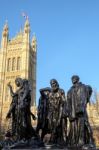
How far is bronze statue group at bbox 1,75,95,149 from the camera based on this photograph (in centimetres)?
964

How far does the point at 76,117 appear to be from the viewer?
9734 millimetres

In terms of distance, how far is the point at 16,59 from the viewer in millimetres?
88750

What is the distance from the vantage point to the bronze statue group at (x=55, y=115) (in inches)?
380

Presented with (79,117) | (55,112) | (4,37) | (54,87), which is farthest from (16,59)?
(79,117)

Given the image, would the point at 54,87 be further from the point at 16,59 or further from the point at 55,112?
the point at 16,59

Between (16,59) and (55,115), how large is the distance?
79.4 metres

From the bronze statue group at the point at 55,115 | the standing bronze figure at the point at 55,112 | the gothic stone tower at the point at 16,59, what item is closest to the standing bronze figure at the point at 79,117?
the bronze statue group at the point at 55,115

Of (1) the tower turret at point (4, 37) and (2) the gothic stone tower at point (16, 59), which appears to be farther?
(1) the tower turret at point (4, 37)

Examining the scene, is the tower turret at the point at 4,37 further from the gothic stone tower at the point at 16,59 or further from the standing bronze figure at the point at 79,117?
the standing bronze figure at the point at 79,117

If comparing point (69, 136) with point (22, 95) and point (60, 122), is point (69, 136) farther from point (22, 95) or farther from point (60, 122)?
point (22, 95)

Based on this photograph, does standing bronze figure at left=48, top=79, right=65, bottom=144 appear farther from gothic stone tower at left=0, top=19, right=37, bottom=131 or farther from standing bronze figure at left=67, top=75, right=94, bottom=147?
gothic stone tower at left=0, top=19, right=37, bottom=131

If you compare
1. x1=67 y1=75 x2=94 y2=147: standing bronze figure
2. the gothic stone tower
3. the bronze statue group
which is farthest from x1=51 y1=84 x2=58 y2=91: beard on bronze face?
the gothic stone tower

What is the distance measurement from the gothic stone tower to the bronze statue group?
73646 mm

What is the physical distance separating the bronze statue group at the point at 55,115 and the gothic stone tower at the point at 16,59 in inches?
A: 2899
